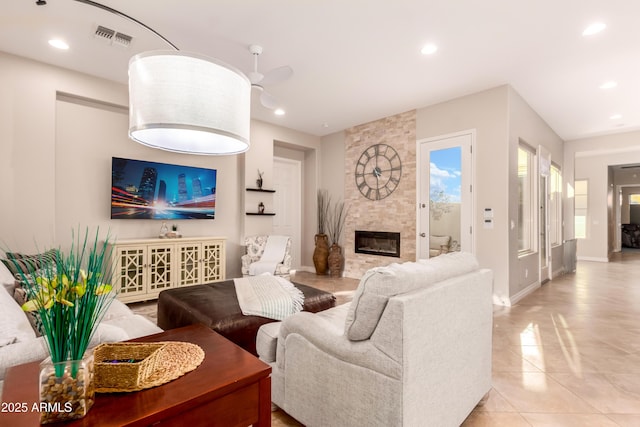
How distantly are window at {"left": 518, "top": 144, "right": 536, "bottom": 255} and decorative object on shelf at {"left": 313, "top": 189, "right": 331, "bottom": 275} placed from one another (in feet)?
10.5

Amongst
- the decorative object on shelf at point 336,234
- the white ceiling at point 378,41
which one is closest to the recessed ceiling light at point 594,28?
the white ceiling at point 378,41

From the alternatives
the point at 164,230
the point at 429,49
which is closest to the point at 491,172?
the point at 429,49

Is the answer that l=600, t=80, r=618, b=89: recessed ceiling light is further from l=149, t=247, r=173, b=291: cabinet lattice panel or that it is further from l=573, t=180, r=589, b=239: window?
l=149, t=247, r=173, b=291: cabinet lattice panel

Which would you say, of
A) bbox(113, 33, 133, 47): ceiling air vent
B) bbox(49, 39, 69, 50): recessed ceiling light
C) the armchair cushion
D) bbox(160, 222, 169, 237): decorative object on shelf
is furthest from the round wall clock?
bbox(49, 39, 69, 50): recessed ceiling light

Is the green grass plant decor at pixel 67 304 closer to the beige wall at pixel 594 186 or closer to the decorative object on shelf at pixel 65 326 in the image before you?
the decorative object on shelf at pixel 65 326

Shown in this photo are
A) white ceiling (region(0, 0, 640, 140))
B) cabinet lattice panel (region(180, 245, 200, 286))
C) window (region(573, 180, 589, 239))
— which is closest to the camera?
white ceiling (region(0, 0, 640, 140))

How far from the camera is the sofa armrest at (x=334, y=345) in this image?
1310 mm

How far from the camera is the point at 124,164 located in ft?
13.5

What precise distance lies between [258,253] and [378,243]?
2054mm

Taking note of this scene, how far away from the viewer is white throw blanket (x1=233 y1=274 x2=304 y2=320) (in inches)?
90.1

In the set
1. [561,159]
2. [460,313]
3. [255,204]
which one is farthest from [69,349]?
[561,159]

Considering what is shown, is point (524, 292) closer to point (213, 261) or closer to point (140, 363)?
point (213, 261)

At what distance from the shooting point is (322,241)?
6137 mm

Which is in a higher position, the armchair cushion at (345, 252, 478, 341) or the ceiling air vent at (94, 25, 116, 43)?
the ceiling air vent at (94, 25, 116, 43)
